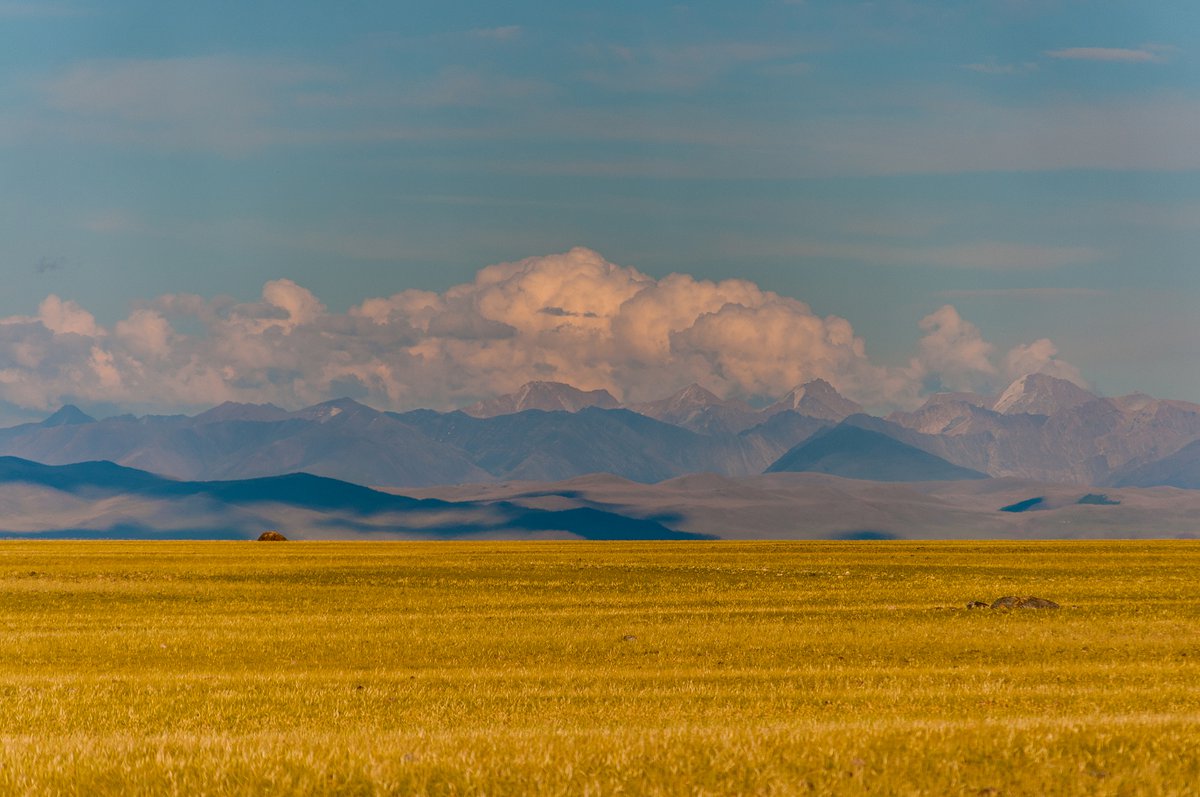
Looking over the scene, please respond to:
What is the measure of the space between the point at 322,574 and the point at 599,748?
72725 millimetres

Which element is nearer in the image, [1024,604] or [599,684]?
[599,684]

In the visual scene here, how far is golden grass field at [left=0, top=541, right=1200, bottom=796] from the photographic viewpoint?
50.0 feet

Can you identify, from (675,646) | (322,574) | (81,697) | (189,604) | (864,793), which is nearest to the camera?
(864,793)

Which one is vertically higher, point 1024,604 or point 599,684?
point 1024,604

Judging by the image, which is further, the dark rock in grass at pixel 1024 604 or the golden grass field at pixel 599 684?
the dark rock in grass at pixel 1024 604

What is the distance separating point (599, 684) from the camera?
30.8 m

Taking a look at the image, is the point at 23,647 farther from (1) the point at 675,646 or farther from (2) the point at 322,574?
(2) the point at 322,574

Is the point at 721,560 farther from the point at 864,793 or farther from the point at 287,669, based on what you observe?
the point at 864,793

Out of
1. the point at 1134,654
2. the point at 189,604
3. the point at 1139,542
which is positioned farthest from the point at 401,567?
the point at 1139,542

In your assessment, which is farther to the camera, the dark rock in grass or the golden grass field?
the dark rock in grass

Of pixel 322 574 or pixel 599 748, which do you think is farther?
pixel 322 574

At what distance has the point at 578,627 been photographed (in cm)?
4719

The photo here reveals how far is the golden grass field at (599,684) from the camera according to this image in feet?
50.0

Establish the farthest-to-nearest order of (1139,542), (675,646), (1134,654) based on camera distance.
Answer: (1139,542)
(675,646)
(1134,654)
